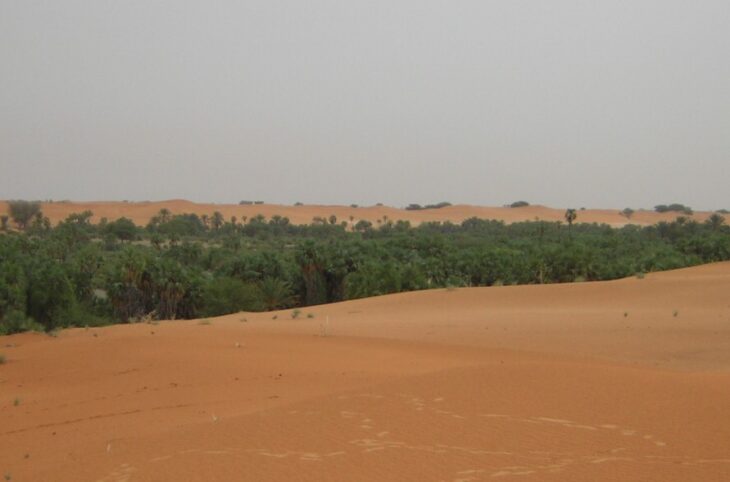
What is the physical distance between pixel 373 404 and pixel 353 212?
135 meters

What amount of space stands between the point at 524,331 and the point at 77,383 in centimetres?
987

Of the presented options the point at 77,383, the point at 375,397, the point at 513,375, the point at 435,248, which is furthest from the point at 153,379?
the point at 435,248

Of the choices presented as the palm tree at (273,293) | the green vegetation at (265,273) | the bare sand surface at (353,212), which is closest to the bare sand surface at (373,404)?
the green vegetation at (265,273)

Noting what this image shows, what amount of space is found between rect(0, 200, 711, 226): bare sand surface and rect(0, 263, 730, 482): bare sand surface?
349 feet

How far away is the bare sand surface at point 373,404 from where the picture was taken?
6898mm

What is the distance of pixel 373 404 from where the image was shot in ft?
30.1

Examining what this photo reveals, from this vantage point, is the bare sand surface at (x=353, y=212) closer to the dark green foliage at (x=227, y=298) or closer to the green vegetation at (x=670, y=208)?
the green vegetation at (x=670, y=208)

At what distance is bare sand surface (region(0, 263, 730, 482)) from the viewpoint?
6.90 meters

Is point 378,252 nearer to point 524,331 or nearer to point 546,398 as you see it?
point 524,331

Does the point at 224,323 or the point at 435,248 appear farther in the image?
the point at 435,248

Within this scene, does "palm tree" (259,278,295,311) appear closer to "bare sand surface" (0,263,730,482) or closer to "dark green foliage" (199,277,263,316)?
"dark green foliage" (199,277,263,316)

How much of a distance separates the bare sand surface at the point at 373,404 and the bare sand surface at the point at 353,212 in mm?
106228

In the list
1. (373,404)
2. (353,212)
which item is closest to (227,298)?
(373,404)

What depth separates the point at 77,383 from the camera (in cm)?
1230
